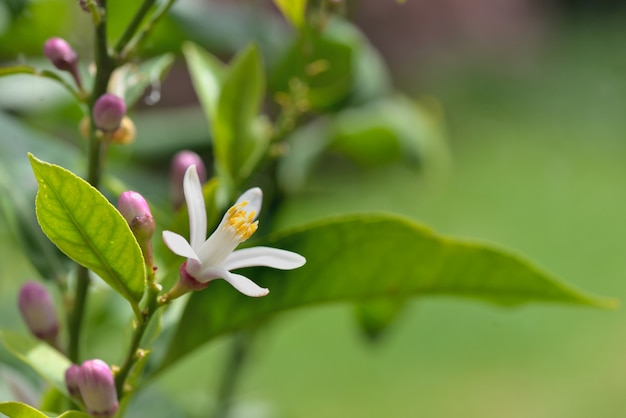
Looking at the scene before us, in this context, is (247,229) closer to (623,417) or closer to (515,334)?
(623,417)

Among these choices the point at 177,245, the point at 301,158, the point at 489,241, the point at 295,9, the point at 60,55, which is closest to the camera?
the point at 177,245

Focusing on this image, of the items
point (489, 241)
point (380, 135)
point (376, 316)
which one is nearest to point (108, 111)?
point (376, 316)

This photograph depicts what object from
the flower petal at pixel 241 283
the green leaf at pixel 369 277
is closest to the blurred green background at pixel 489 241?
the green leaf at pixel 369 277

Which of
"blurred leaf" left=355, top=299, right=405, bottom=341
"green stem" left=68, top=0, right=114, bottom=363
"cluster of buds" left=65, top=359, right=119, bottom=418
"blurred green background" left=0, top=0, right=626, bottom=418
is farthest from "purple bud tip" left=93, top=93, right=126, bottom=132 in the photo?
"blurred leaf" left=355, top=299, right=405, bottom=341

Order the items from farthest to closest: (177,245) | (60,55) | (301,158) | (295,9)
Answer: (301,158)
(295,9)
(60,55)
(177,245)

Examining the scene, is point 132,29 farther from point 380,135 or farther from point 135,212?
point 380,135

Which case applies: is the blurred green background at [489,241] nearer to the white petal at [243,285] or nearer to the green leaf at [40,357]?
the green leaf at [40,357]

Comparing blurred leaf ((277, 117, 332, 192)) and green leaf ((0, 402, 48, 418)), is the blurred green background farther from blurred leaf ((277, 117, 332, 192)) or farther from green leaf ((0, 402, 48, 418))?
green leaf ((0, 402, 48, 418))
